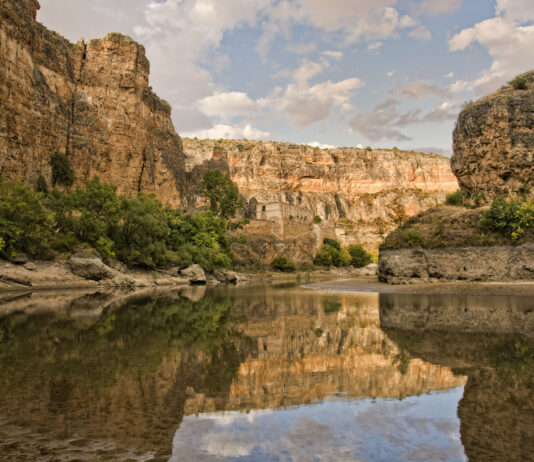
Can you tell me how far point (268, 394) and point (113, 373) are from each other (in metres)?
2.39

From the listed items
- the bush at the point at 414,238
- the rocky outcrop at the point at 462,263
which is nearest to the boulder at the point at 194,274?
the rocky outcrop at the point at 462,263

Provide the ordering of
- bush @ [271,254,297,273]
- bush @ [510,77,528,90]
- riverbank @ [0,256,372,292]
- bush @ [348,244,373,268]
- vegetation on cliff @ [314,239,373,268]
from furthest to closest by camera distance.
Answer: bush @ [348,244,373,268] < vegetation on cliff @ [314,239,373,268] < bush @ [271,254,297,273] < bush @ [510,77,528,90] < riverbank @ [0,256,372,292]

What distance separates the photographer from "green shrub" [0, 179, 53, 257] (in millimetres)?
25781

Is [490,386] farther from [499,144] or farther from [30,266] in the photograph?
[499,144]

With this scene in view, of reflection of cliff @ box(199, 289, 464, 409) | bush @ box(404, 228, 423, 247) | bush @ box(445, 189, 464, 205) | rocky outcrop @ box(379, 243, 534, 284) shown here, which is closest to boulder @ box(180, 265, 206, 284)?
rocky outcrop @ box(379, 243, 534, 284)

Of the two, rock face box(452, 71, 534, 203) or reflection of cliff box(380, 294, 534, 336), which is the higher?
rock face box(452, 71, 534, 203)

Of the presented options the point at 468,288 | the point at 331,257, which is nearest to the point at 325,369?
the point at 468,288

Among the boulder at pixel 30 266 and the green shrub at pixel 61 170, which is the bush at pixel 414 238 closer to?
the boulder at pixel 30 266

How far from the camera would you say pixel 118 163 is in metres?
55.5

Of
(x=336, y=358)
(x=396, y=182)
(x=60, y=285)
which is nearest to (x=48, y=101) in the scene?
(x=60, y=285)

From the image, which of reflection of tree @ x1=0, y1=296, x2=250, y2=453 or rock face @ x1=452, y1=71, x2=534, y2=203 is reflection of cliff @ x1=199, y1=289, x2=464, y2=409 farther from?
rock face @ x1=452, y1=71, x2=534, y2=203

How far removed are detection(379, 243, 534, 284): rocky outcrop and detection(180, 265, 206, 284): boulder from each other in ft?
59.2

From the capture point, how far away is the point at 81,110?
5278 cm

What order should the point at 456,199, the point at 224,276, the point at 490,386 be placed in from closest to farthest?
the point at 490,386, the point at 456,199, the point at 224,276
